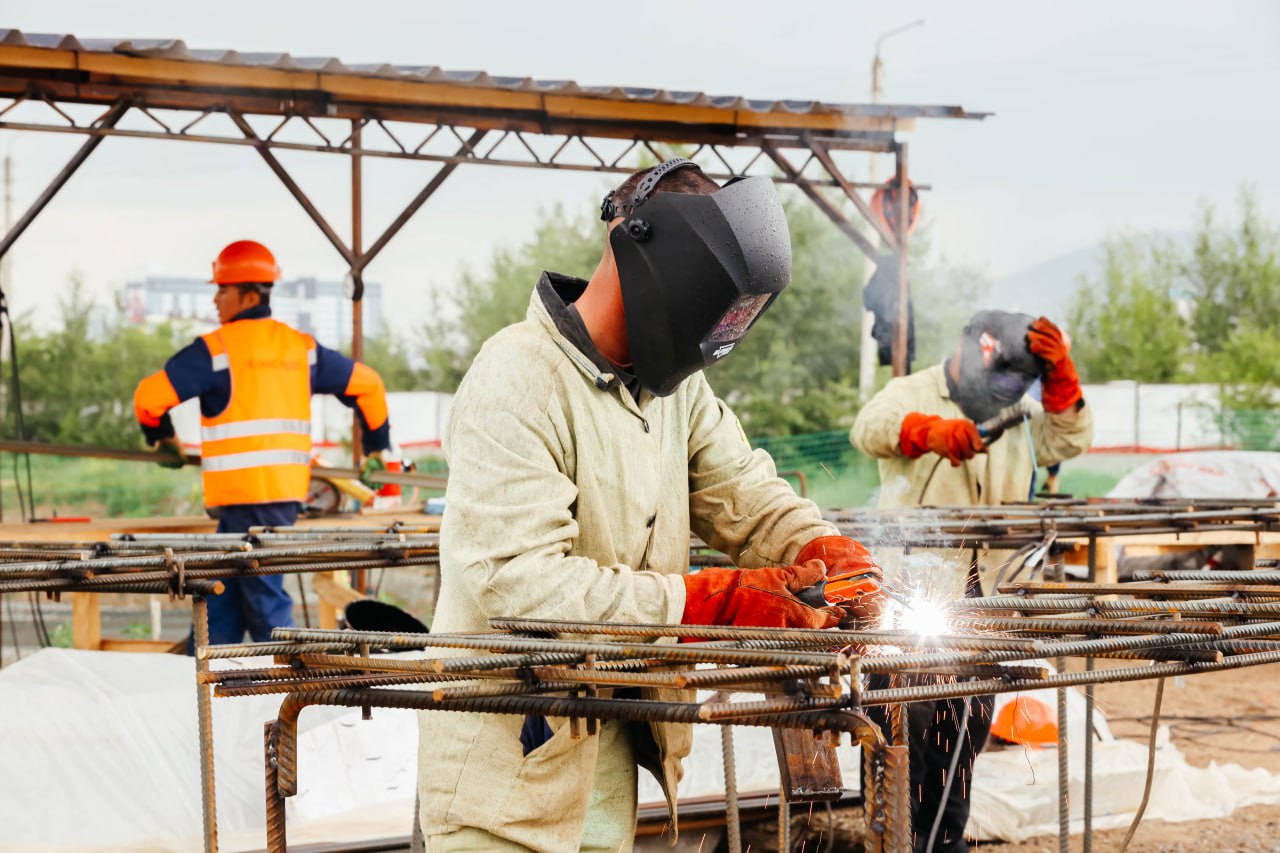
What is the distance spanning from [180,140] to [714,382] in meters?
20.8

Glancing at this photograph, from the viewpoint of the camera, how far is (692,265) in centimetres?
207

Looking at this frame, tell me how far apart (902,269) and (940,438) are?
15.2ft

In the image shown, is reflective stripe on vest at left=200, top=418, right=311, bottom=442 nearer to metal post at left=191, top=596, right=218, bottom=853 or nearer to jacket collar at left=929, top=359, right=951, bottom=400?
jacket collar at left=929, top=359, right=951, bottom=400

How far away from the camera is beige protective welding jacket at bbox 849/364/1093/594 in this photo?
16.3 feet

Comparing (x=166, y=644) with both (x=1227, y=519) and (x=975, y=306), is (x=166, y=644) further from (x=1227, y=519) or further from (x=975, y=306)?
(x=975, y=306)

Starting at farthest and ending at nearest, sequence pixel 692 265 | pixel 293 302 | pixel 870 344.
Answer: pixel 293 302
pixel 870 344
pixel 692 265

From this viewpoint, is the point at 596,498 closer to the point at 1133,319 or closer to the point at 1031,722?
the point at 1031,722

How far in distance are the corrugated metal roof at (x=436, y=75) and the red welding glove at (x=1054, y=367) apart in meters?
3.62

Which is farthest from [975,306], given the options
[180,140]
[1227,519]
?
[1227,519]

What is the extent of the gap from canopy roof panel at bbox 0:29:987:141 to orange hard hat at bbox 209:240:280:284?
4.40ft

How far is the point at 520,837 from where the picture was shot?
2.08 meters

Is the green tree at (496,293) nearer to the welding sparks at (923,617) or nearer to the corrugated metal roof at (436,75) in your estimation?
the corrugated metal roof at (436,75)

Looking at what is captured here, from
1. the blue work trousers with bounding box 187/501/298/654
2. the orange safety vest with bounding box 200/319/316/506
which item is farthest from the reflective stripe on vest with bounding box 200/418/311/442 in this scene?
the blue work trousers with bounding box 187/501/298/654

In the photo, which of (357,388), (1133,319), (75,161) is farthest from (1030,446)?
(1133,319)
